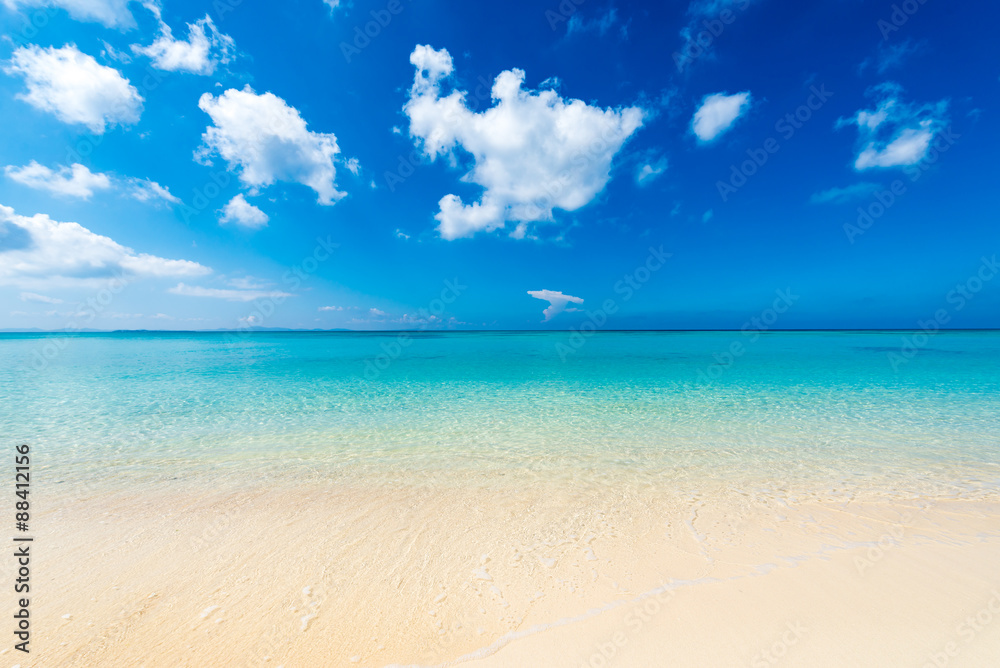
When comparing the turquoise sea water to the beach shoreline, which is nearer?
the beach shoreline

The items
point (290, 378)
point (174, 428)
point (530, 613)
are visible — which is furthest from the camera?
point (290, 378)

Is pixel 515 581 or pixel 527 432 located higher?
pixel 527 432

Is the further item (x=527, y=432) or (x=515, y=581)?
(x=527, y=432)

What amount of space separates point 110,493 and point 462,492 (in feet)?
19.0

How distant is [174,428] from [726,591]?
1275cm

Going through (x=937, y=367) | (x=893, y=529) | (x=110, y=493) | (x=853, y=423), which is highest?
(x=937, y=367)

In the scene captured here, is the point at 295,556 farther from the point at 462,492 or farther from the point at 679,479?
the point at 679,479

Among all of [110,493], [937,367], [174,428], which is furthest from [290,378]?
[937,367]

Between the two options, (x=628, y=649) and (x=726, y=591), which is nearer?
(x=628, y=649)

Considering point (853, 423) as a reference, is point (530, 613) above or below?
below

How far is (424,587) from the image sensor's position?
383 cm

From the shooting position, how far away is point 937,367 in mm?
23281

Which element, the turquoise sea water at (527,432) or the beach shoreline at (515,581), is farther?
the turquoise sea water at (527,432)

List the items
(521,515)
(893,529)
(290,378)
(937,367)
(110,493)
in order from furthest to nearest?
(937,367) → (290,378) → (110,493) → (521,515) → (893,529)
